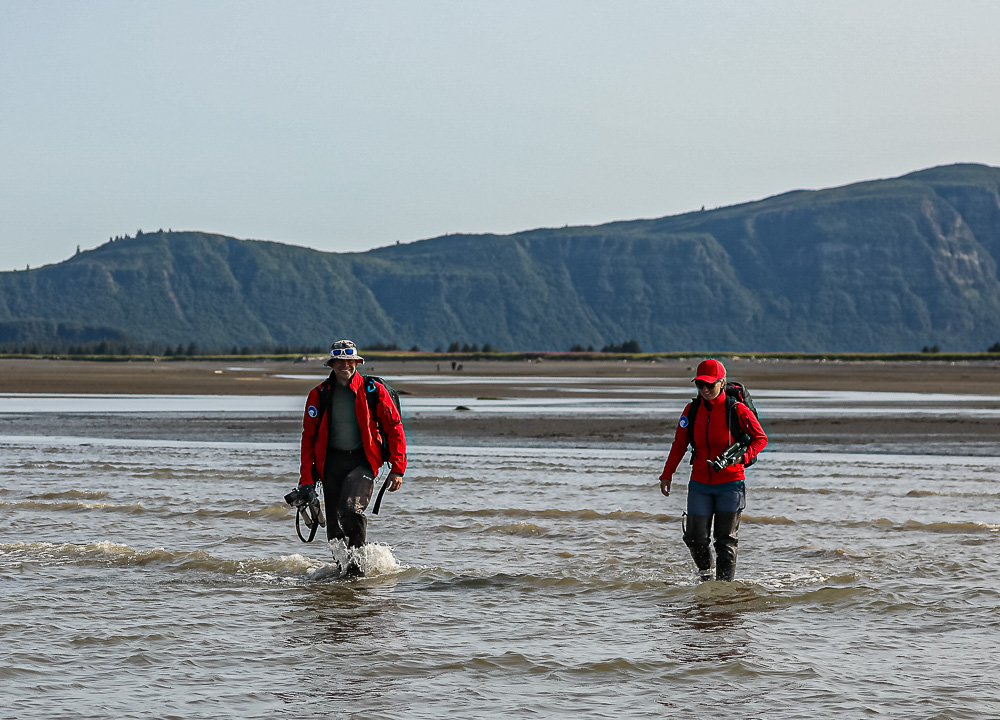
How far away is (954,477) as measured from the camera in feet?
57.8

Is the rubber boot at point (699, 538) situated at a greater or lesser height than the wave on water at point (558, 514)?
greater

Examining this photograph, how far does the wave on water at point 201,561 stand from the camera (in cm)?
1034

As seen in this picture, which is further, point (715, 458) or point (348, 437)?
point (348, 437)

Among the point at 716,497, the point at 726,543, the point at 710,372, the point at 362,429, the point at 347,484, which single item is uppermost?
the point at 710,372

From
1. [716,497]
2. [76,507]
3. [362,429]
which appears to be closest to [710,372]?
[716,497]

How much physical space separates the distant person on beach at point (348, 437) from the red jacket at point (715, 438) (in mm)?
2249

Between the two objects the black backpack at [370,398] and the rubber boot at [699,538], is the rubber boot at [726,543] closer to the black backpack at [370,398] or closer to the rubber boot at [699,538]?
the rubber boot at [699,538]

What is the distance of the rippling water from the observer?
6734 millimetres

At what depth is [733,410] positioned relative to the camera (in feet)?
29.6

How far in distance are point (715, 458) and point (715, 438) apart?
0.16 metres

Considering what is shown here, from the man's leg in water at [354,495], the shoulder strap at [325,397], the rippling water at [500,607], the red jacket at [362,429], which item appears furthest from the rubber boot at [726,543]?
the shoulder strap at [325,397]

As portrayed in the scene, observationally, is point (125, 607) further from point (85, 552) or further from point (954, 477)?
point (954, 477)

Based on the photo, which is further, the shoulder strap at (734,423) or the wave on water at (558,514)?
the wave on water at (558,514)

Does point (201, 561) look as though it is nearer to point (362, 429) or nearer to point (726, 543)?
point (362, 429)
